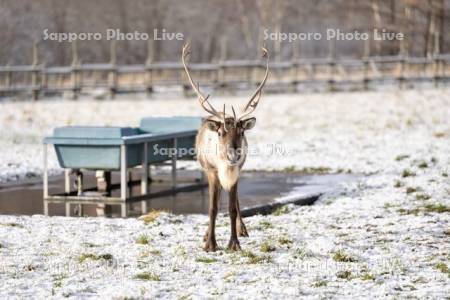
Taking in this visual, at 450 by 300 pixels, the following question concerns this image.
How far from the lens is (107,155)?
13.8 metres

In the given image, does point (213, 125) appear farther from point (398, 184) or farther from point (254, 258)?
point (398, 184)

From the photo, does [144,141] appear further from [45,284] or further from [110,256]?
[45,284]

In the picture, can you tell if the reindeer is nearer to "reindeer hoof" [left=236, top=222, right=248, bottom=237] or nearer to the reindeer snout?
the reindeer snout

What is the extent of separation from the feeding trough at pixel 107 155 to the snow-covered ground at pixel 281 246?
5.85 feet

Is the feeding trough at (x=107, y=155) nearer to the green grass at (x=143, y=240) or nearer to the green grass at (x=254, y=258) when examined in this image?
the green grass at (x=143, y=240)

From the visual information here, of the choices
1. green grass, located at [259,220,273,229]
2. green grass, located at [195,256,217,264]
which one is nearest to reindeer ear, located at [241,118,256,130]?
green grass, located at [195,256,217,264]

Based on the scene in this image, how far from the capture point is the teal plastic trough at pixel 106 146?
13758 mm

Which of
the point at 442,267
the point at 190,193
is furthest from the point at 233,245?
the point at 190,193

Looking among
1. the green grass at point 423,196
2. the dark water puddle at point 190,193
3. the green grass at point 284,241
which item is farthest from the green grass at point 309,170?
the green grass at point 284,241

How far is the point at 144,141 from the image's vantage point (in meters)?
14.1

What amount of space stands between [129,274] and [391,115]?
18863 millimetres

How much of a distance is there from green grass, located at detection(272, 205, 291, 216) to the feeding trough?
203cm

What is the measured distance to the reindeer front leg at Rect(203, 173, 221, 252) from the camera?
9.88 m

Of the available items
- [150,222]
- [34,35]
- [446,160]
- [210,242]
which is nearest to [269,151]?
[446,160]
